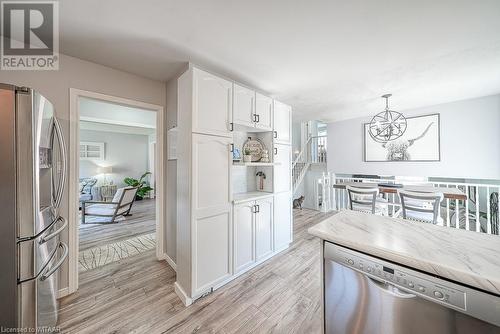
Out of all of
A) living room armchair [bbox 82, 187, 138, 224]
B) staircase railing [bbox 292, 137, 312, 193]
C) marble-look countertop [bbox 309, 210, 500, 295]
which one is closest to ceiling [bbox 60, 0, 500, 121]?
marble-look countertop [bbox 309, 210, 500, 295]

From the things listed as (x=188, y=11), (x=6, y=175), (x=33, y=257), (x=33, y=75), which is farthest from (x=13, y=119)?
(x=188, y=11)

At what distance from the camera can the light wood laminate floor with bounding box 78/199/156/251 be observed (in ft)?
10.6

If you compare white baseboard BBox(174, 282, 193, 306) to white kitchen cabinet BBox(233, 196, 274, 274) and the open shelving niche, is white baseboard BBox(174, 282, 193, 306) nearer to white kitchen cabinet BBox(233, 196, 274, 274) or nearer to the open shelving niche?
white kitchen cabinet BBox(233, 196, 274, 274)

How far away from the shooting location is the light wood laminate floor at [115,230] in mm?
3219

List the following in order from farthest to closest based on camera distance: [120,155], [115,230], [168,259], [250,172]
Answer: [120,155]
[115,230]
[250,172]
[168,259]

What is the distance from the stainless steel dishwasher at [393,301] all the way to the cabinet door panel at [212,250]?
4.04 ft

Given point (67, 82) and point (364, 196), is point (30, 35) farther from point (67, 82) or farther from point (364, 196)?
point (364, 196)

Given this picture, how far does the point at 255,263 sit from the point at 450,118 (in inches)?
190

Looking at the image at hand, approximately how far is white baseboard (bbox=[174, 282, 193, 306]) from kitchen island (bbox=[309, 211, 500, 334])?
1328 mm

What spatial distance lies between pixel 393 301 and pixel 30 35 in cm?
324

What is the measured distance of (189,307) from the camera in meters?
1.77

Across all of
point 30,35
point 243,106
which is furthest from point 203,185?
point 30,35

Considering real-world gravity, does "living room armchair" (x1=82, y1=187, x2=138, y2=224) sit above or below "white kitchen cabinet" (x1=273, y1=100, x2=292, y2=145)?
below

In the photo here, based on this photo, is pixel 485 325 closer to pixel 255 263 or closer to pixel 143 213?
pixel 255 263
